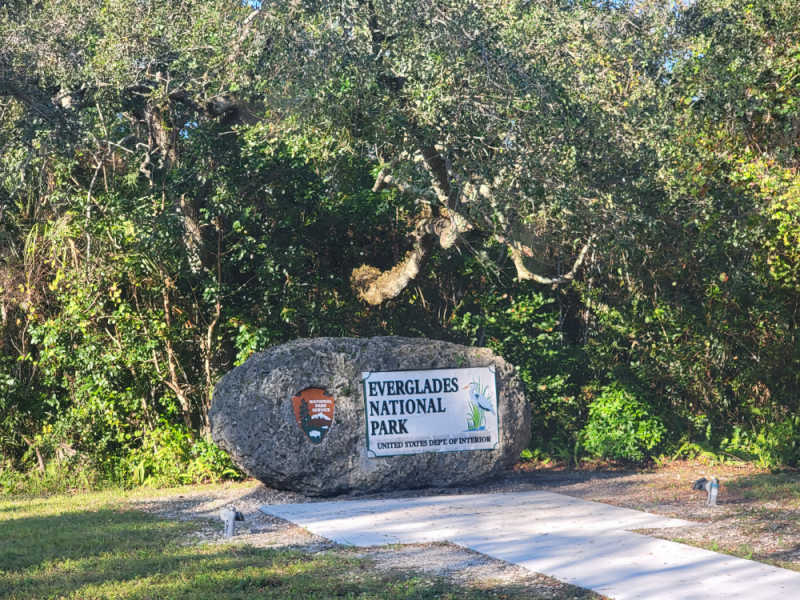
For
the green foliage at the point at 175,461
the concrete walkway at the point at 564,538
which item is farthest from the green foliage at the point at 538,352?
the green foliage at the point at 175,461

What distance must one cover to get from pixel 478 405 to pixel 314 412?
208 centimetres

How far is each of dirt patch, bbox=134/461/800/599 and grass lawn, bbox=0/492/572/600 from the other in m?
0.31

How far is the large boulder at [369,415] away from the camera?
10289mm

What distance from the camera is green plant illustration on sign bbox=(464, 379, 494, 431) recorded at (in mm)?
11086

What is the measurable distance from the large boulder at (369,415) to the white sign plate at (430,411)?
0.04ft

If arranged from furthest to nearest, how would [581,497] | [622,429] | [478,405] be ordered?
[622,429], [478,405], [581,497]

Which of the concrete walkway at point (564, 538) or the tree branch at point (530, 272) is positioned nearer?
the concrete walkway at point (564, 538)

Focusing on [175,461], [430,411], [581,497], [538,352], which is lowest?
[581,497]

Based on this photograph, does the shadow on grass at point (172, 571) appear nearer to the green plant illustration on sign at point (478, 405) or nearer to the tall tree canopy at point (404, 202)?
the green plant illustration on sign at point (478, 405)

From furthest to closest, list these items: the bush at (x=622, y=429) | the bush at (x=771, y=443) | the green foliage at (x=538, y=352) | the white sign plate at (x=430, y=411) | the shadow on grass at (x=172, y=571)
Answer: the green foliage at (x=538, y=352)
the bush at (x=622, y=429)
the bush at (x=771, y=443)
the white sign plate at (x=430, y=411)
the shadow on grass at (x=172, y=571)

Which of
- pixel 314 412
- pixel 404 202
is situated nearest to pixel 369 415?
pixel 314 412

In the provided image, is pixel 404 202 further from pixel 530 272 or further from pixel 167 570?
pixel 167 570

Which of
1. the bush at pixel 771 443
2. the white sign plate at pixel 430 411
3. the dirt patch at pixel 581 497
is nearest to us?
the dirt patch at pixel 581 497

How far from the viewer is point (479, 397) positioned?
11.2 m
